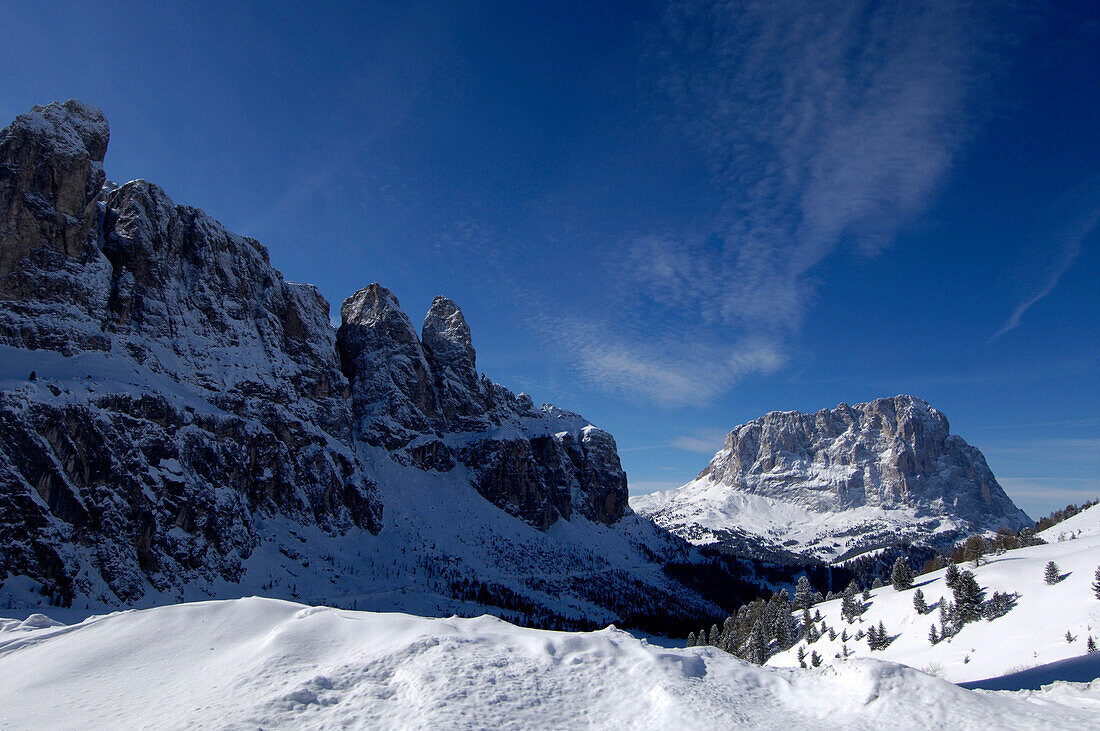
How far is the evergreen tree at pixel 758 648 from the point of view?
2987 inches

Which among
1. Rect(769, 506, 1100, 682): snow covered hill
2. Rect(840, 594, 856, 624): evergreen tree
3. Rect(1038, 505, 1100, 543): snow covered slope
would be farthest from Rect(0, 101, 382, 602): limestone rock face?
Rect(1038, 505, 1100, 543): snow covered slope

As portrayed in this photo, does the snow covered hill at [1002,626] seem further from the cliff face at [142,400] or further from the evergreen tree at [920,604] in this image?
the cliff face at [142,400]

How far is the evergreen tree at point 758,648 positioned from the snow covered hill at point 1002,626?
2.21 meters

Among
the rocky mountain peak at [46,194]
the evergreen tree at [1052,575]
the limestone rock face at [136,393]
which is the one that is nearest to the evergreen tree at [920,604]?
the evergreen tree at [1052,575]

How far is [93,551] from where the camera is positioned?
10162cm

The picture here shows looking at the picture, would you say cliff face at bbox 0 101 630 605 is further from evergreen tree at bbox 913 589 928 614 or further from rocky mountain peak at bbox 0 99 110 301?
evergreen tree at bbox 913 589 928 614

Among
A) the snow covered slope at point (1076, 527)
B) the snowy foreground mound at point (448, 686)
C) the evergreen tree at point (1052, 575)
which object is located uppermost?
the snow covered slope at point (1076, 527)

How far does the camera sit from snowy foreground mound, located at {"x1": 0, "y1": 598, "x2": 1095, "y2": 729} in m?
16.0

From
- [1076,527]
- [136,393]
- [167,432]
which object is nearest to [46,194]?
[136,393]

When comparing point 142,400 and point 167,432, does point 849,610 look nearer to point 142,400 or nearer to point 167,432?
point 167,432

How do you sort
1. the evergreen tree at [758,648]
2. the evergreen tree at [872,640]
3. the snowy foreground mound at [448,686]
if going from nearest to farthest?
1. the snowy foreground mound at [448,686]
2. the evergreen tree at [872,640]
3. the evergreen tree at [758,648]

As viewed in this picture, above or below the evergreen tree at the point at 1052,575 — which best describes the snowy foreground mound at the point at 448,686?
below

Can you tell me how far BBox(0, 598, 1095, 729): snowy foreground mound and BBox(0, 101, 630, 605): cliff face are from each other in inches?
3893

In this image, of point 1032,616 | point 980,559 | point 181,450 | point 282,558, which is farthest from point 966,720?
point 282,558
